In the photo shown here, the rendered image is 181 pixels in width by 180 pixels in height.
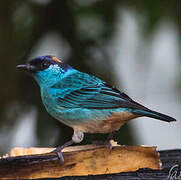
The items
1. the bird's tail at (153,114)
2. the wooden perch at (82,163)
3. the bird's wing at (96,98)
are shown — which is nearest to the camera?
the wooden perch at (82,163)

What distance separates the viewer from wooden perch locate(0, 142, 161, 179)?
2.00m

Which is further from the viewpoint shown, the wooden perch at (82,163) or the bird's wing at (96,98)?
the bird's wing at (96,98)

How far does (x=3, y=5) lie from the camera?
347 cm

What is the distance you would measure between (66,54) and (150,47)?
65 cm

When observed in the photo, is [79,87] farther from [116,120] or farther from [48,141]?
[48,141]

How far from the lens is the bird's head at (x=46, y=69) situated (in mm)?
2924

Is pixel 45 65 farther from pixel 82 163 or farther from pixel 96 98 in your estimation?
pixel 82 163

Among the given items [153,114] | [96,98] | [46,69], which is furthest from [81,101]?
[153,114]

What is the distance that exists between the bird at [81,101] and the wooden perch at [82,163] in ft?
1.01

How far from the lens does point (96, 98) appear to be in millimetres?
2662

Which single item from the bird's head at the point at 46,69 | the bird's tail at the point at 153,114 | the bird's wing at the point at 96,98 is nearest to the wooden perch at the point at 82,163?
the bird's tail at the point at 153,114

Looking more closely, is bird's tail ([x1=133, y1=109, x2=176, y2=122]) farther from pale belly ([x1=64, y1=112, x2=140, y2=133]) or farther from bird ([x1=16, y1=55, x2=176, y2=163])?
pale belly ([x1=64, y1=112, x2=140, y2=133])

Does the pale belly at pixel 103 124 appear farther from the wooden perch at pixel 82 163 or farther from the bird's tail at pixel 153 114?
the wooden perch at pixel 82 163

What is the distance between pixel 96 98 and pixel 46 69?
465 mm
